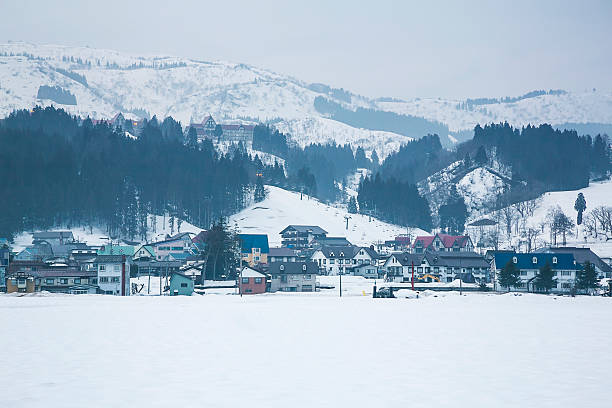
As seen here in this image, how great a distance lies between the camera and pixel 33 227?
12744cm

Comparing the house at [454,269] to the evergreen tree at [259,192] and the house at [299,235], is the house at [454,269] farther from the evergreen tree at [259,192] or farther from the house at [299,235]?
the evergreen tree at [259,192]

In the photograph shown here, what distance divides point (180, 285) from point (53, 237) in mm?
52728

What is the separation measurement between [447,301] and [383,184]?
406 feet

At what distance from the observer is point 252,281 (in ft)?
269

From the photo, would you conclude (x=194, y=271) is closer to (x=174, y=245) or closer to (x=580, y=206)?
(x=174, y=245)

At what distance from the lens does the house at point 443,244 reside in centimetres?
14400

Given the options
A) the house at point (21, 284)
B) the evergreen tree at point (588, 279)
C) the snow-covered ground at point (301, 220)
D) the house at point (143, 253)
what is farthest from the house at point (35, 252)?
the evergreen tree at point (588, 279)

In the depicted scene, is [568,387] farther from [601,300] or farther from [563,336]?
[601,300]

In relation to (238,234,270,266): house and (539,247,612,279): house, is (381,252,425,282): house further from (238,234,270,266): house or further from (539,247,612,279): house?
(238,234,270,266): house

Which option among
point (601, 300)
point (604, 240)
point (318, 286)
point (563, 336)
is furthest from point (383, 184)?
point (563, 336)

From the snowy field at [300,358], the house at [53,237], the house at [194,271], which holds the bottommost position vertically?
the snowy field at [300,358]

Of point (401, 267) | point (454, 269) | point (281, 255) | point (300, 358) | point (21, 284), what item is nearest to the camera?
point (300, 358)

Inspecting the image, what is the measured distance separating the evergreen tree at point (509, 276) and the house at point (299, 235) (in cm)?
6398

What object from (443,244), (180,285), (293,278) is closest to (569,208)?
(443,244)
